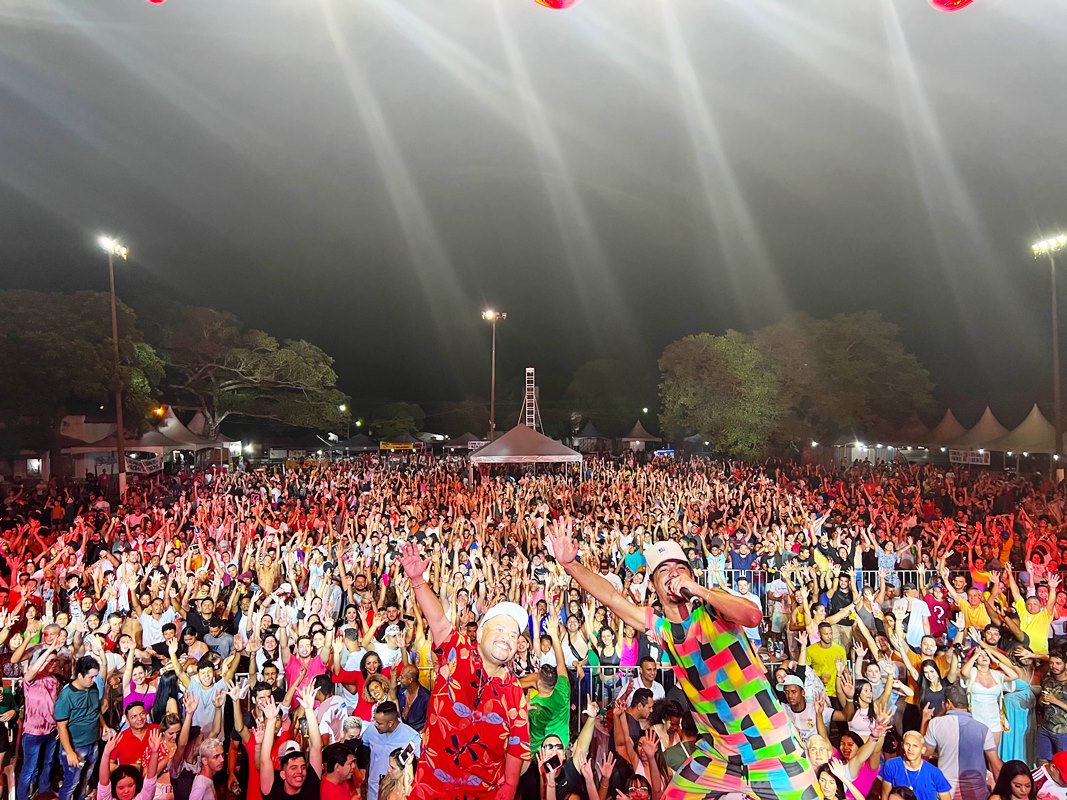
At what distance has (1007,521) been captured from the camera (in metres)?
9.90

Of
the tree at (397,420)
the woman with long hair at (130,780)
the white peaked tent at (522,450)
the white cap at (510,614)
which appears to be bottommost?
the woman with long hair at (130,780)

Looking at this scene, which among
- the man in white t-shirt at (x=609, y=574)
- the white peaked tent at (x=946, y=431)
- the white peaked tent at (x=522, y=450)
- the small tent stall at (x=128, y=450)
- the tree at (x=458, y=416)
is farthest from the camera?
the tree at (x=458, y=416)

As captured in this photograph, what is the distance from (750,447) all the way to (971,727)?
1518cm

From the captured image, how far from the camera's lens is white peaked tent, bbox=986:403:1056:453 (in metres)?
13.6

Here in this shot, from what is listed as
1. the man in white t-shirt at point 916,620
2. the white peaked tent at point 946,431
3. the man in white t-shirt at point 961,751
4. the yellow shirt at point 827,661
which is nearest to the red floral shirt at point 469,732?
the man in white t-shirt at point 961,751

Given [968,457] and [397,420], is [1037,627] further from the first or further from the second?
[397,420]

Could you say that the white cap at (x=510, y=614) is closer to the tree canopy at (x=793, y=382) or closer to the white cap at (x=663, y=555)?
the white cap at (x=663, y=555)

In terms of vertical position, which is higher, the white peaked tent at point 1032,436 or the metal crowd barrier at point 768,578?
the white peaked tent at point 1032,436

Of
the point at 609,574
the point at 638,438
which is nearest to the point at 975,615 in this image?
the point at 609,574

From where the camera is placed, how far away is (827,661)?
4.71m

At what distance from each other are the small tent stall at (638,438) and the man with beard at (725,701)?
25850 mm

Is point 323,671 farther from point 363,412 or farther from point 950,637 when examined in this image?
point 363,412

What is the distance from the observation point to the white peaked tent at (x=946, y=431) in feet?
57.0

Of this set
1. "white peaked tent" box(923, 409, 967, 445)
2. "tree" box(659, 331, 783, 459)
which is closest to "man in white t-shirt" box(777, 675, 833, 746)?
"tree" box(659, 331, 783, 459)
